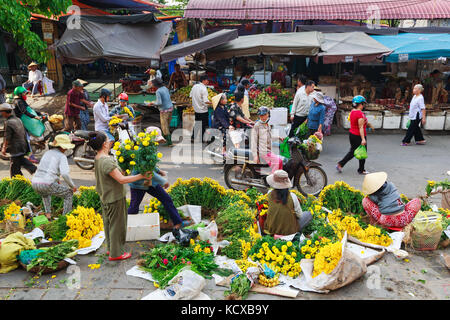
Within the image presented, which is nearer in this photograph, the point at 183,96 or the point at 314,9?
the point at 183,96

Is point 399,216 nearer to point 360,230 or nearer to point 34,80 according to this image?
point 360,230

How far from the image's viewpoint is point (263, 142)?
680cm

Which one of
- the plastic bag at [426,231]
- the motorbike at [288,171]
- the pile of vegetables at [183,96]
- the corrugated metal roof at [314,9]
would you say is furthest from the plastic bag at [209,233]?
the corrugated metal roof at [314,9]

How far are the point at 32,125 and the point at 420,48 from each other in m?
11.1

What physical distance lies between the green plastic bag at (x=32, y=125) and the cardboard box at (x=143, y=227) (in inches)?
168

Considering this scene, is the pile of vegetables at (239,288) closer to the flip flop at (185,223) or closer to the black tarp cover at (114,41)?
the flip flop at (185,223)

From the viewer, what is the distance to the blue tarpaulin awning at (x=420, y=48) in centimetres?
1149

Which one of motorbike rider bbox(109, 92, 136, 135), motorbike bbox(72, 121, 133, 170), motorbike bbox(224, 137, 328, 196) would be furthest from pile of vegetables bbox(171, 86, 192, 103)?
motorbike bbox(224, 137, 328, 196)

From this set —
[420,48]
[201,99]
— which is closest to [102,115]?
[201,99]

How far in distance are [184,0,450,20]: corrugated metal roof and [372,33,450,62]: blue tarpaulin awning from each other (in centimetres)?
378

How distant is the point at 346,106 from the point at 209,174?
6135 millimetres

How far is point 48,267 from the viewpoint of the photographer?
4.43 meters

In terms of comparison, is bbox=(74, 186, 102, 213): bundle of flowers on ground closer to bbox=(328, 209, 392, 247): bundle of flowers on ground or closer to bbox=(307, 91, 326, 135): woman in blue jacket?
bbox=(328, 209, 392, 247): bundle of flowers on ground
